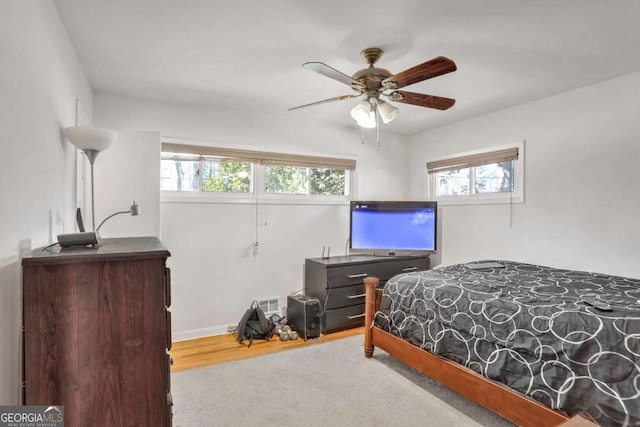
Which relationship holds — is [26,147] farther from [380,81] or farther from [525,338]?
[525,338]

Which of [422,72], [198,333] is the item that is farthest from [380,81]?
[198,333]

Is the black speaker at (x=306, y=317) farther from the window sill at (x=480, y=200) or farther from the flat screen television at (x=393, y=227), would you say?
the window sill at (x=480, y=200)

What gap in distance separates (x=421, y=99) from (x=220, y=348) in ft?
8.95

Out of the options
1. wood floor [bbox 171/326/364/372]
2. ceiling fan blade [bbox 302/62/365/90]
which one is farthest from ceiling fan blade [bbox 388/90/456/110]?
wood floor [bbox 171/326/364/372]

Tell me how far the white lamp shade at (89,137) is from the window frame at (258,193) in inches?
58.8

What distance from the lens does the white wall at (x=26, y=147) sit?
1153 millimetres

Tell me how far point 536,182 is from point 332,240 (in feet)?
7.33

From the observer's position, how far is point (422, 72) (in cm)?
195

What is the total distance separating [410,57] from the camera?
2.39 meters

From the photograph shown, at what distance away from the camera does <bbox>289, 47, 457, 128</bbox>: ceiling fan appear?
6.27 ft

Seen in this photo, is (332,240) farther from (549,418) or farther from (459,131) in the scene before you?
(549,418)

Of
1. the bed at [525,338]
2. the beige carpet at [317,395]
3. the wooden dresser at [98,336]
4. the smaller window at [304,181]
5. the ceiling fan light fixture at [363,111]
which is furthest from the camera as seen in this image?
the smaller window at [304,181]

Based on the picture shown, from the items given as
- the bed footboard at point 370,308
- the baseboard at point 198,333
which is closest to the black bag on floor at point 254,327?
the baseboard at point 198,333

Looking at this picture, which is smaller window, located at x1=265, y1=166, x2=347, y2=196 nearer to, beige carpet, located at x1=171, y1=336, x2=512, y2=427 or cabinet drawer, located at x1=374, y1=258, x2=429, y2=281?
cabinet drawer, located at x1=374, y1=258, x2=429, y2=281
